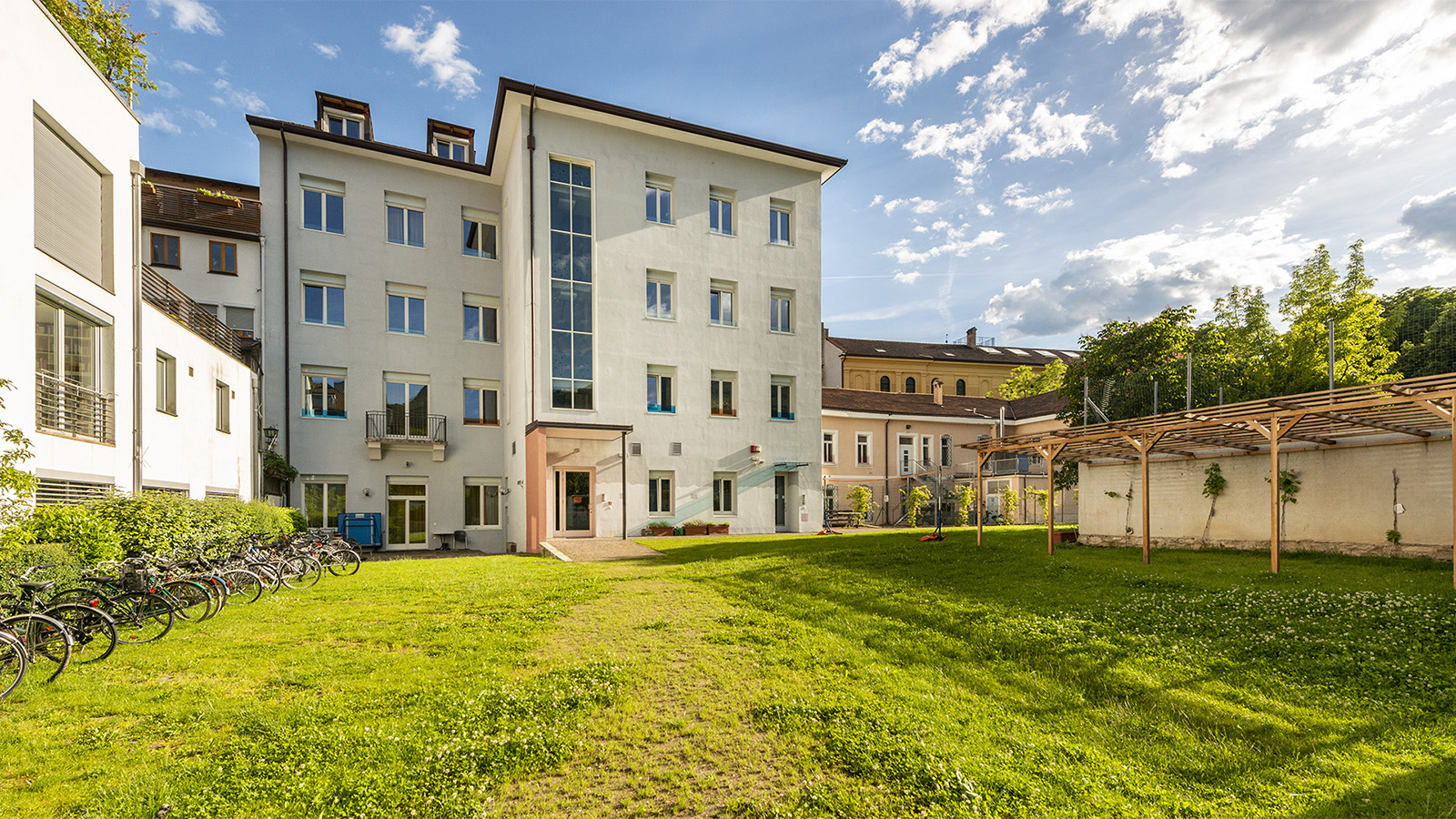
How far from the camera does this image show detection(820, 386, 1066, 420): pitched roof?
119 feet

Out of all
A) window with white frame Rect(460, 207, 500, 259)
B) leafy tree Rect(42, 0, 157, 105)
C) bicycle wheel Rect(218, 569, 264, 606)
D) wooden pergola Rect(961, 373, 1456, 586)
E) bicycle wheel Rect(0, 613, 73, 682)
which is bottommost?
bicycle wheel Rect(218, 569, 264, 606)

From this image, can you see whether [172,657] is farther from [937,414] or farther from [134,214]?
[937,414]

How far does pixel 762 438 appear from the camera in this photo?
25.8 m

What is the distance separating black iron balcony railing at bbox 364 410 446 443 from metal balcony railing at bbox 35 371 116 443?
460 inches

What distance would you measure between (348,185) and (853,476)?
25.7 m

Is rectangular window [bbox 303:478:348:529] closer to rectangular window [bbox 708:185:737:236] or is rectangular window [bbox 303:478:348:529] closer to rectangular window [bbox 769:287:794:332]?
rectangular window [bbox 708:185:737:236]

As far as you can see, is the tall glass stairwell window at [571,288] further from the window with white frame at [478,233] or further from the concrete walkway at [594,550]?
the window with white frame at [478,233]

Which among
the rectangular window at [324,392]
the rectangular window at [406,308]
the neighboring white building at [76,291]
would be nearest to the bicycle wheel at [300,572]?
the neighboring white building at [76,291]

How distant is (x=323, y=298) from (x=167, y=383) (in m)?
9.77

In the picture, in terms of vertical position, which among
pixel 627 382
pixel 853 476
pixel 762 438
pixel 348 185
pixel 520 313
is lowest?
pixel 853 476

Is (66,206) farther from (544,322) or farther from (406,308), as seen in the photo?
(406,308)

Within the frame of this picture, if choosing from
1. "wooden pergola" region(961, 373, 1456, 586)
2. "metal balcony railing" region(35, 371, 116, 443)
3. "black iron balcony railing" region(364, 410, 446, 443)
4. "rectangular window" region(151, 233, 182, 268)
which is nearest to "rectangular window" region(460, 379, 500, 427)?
"black iron balcony railing" region(364, 410, 446, 443)

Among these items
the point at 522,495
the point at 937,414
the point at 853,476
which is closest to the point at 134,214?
the point at 522,495

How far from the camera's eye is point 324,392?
23781 millimetres
